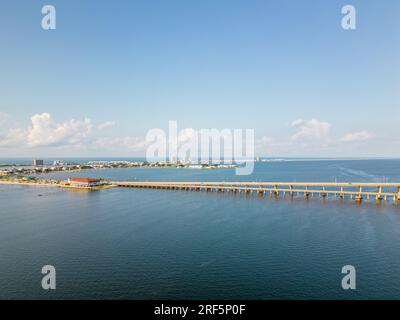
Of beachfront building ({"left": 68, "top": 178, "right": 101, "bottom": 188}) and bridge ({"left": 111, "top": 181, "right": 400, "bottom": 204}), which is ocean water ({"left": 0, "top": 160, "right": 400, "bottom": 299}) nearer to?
bridge ({"left": 111, "top": 181, "right": 400, "bottom": 204})

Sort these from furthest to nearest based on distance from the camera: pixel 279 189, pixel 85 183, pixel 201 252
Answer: pixel 85 183 < pixel 279 189 < pixel 201 252

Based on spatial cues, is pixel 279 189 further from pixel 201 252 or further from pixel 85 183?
pixel 85 183

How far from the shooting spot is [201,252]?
3431cm

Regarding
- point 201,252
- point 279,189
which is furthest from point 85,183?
point 201,252

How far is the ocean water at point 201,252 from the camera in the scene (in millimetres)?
25359

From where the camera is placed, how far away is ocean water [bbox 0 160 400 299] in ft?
83.2

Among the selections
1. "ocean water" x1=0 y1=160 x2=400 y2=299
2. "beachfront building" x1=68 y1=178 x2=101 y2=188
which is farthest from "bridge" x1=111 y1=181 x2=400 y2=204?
"ocean water" x1=0 y1=160 x2=400 y2=299

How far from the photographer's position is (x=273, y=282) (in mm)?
26469

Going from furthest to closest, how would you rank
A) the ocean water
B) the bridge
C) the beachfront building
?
the beachfront building, the bridge, the ocean water
